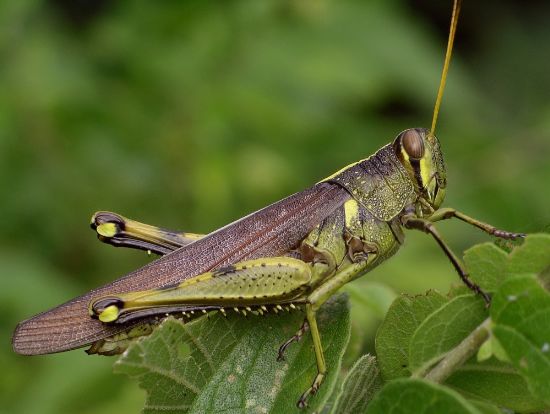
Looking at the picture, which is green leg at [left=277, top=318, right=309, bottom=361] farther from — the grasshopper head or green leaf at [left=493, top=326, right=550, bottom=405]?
the grasshopper head

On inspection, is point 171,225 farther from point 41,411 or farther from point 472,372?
point 472,372

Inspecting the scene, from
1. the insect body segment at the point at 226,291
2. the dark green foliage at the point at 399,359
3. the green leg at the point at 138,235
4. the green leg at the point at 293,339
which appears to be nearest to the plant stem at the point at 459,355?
the dark green foliage at the point at 399,359

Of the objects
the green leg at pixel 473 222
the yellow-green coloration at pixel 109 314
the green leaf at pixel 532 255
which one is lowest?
the green leaf at pixel 532 255

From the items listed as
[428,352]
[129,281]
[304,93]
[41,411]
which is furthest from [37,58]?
[428,352]

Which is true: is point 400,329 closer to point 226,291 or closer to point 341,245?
point 226,291

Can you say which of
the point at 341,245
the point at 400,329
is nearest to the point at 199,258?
the point at 341,245

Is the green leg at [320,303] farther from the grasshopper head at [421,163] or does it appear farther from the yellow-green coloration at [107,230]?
the yellow-green coloration at [107,230]

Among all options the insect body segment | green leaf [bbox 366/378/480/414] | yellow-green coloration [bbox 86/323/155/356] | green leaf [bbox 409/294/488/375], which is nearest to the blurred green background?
the insect body segment
